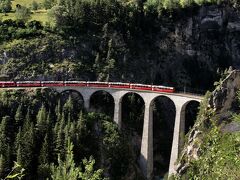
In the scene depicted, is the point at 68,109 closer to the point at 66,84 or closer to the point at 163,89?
the point at 66,84

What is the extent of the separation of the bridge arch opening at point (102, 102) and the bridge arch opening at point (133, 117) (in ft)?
9.60

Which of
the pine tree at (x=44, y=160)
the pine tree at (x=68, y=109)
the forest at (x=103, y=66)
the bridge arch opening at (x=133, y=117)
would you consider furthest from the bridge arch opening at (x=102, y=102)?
the pine tree at (x=44, y=160)

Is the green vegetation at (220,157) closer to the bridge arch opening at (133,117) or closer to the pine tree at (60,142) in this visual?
the pine tree at (60,142)

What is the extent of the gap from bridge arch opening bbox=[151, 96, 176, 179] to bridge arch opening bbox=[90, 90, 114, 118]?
9.03 m

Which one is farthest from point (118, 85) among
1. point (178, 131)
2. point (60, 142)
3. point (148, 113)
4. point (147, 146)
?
point (60, 142)

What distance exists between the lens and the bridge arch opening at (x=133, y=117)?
276 feet

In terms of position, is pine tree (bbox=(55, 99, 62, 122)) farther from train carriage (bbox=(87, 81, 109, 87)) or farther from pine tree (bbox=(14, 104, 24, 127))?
train carriage (bbox=(87, 81, 109, 87))

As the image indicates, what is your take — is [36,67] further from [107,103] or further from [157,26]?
[157,26]

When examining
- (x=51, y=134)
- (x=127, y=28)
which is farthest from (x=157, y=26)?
(x=51, y=134)

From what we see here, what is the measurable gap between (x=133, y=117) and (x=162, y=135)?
28.9ft

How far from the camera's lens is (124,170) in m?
74.9

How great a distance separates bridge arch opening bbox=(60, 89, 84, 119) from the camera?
79.0m

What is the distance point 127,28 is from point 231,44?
31.0 m

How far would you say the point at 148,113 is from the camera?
76750 millimetres
